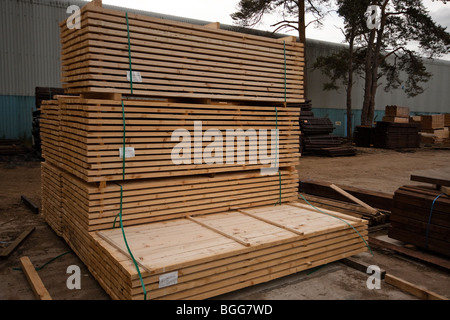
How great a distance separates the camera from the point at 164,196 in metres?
5.38

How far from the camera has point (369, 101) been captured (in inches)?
1042

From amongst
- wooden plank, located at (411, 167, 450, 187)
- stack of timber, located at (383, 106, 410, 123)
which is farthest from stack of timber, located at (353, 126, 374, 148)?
wooden plank, located at (411, 167, 450, 187)

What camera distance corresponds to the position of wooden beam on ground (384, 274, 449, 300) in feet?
14.1

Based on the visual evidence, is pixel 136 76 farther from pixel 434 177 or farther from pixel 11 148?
pixel 11 148

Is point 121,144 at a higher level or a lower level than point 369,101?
lower

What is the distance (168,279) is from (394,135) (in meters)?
23.2

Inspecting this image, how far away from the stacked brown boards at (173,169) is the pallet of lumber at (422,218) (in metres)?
0.80

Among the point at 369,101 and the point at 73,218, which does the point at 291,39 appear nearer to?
the point at 73,218

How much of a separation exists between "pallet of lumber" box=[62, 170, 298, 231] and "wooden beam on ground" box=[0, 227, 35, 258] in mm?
756

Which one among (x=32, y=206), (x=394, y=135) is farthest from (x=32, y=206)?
(x=394, y=135)

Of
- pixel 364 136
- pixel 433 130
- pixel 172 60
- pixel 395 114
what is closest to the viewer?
pixel 172 60

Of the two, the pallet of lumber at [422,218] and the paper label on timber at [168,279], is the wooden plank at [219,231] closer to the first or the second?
the paper label on timber at [168,279]
